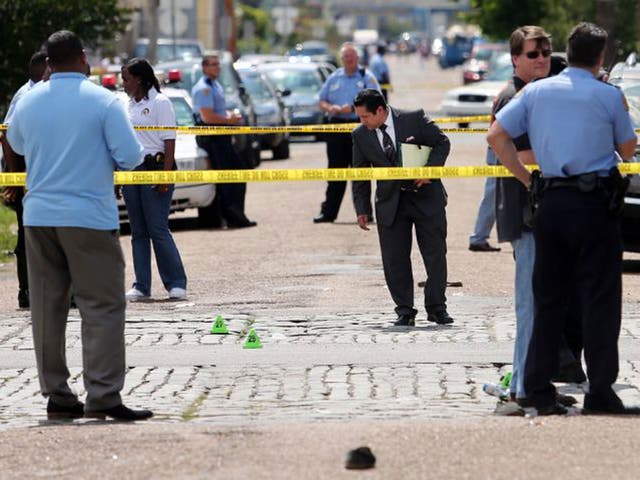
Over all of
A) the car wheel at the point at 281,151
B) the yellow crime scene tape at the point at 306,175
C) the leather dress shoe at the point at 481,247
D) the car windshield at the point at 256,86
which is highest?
the yellow crime scene tape at the point at 306,175

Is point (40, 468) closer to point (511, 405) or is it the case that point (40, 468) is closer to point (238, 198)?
point (511, 405)

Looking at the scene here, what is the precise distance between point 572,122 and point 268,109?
2455cm

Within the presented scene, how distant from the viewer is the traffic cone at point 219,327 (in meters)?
12.0

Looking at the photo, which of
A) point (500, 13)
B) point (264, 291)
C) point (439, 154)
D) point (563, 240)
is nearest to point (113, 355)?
point (563, 240)

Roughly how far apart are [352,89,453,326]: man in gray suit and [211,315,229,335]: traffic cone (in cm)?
115

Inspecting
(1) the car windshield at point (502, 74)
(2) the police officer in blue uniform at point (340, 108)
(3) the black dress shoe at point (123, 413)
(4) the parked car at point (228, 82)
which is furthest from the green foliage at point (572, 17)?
(3) the black dress shoe at point (123, 413)

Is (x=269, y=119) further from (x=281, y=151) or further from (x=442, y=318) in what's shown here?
(x=442, y=318)

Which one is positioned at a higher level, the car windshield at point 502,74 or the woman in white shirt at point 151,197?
the woman in white shirt at point 151,197

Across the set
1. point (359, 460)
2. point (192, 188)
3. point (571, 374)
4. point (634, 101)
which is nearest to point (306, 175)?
point (634, 101)

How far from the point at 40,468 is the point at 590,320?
8.69 ft

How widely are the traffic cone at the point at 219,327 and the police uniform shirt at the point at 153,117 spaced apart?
2.27m

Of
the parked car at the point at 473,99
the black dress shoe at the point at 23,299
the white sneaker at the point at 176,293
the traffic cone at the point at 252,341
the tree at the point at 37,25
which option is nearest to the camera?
the traffic cone at the point at 252,341

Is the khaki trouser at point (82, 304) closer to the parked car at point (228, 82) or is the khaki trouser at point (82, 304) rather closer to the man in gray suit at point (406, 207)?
the man in gray suit at point (406, 207)

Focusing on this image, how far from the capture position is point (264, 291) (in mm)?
14453
